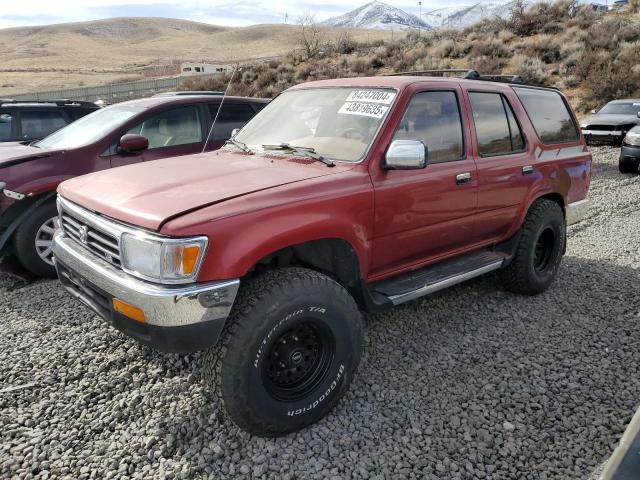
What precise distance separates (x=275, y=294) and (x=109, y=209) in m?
1.01

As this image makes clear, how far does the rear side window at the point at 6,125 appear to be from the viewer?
286 inches

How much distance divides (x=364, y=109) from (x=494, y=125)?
1297mm

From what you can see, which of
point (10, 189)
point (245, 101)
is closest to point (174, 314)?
point (10, 189)

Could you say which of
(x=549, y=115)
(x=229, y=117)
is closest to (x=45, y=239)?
(x=229, y=117)

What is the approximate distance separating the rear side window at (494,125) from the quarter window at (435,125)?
0.23 m

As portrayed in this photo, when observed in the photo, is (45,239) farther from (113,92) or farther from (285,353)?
(113,92)

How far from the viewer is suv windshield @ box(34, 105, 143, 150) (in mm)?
5375

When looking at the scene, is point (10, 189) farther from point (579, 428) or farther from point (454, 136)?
point (579, 428)

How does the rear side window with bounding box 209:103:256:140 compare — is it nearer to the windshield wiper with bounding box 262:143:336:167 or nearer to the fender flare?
the fender flare

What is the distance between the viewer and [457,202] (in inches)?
146

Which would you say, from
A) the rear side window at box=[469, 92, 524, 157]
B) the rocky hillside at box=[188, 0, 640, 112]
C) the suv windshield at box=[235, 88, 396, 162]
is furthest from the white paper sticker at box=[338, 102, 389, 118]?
the rocky hillside at box=[188, 0, 640, 112]

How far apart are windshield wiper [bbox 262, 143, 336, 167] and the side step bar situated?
0.88m

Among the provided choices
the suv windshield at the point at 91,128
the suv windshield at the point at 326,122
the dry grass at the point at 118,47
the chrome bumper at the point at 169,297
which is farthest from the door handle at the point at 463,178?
the dry grass at the point at 118,47

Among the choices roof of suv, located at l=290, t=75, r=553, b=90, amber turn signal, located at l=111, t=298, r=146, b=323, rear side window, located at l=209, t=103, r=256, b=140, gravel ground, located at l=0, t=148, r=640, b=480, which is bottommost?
gravel ground, located at l=0, t=148, r=640, b=480
